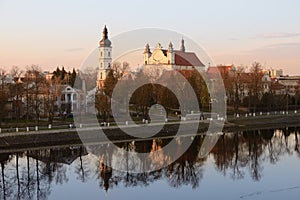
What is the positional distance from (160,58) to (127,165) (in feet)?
161

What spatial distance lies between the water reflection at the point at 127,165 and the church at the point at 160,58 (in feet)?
101

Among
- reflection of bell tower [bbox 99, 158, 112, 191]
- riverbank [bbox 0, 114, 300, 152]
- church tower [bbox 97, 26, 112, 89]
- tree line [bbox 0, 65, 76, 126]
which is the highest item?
church tower [bbox 97, 26, 112, 89]

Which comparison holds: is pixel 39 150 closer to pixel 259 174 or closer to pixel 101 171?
pixel 101 171

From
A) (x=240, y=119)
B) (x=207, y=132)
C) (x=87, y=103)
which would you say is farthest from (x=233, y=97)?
(x=87, y=103)

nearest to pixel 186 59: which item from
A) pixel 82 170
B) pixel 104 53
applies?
pixel 104 53

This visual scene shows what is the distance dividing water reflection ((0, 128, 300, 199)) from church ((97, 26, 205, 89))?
30.6 metres

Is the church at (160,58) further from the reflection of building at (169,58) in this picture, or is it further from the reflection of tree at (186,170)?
the reflection of tree at (186,170)

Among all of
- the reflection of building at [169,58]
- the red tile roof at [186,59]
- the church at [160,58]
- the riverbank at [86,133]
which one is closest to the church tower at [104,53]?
the church at [160,58]

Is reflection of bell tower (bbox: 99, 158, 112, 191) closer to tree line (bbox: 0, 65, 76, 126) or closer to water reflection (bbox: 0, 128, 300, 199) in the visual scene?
water reflection (bbox: 0, 128, 300, 199)

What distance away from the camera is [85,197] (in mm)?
17375

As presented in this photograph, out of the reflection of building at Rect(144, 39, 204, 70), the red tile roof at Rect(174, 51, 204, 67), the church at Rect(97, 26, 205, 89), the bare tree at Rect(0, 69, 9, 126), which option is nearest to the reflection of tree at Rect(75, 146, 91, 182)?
the bare tree at Rect(0, 69, 9, 126)

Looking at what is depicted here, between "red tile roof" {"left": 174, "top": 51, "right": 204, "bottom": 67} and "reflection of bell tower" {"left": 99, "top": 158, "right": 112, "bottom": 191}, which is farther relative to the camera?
"red tile roof" {"left": 174, "top": 51, "right": 204, "bottom": 67}

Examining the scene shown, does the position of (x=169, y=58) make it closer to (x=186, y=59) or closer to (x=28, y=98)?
(x=186, y=59)

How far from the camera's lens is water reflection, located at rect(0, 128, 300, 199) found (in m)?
19.5
